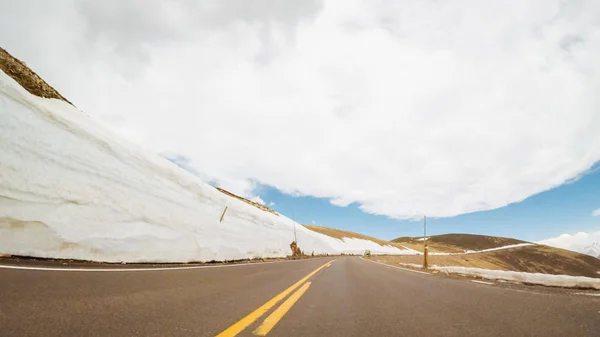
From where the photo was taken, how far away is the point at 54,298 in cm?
340

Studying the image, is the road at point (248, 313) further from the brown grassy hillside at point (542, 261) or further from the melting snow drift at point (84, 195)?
the brown grassy hillside at point (542, 261)

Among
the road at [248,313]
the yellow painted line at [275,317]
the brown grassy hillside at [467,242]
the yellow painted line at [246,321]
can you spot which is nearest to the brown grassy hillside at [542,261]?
the brown grassy hillside at [467,242]

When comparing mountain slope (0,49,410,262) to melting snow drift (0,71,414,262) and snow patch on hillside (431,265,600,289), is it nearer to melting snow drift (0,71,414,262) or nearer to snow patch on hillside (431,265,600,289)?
melting snow drift (0,71,414,262)

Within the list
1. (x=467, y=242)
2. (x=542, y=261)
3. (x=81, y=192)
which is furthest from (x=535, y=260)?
(x=81, y=192)

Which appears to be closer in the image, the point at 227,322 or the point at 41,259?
the point at 227,322

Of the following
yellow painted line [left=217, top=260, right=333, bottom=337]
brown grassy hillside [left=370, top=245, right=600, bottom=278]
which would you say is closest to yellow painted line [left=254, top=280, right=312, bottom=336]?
yellow painted line [left=217, top=260, right=333, bottom=337]

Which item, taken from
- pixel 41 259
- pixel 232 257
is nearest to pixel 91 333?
pixel 41 259

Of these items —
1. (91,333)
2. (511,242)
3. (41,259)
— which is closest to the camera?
(91,333)

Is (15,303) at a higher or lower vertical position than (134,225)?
lower

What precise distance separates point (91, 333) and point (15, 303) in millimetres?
1345

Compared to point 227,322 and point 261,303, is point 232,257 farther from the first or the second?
point 227,322

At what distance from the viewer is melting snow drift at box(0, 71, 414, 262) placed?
873cm

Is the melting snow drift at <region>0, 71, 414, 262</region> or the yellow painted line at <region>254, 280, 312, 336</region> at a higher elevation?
the melting snow drift at <region>0, 71, 414, 262</region>

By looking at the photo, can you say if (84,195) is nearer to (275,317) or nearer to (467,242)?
(275,317)
